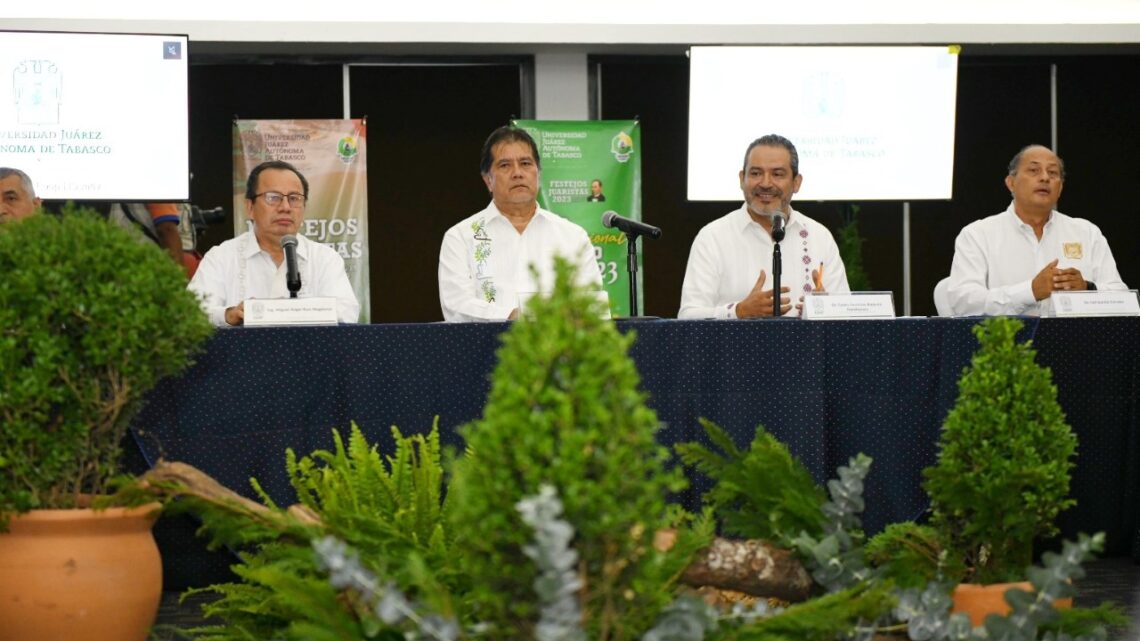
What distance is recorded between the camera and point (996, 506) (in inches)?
83.5

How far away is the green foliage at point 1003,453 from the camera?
208cm

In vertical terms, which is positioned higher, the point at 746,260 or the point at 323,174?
the point at 323,174

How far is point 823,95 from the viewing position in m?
6.70

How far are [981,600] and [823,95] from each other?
4853mm

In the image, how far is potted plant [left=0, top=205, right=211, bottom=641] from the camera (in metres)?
2.29

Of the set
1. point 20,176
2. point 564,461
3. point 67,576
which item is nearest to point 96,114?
point 20,176

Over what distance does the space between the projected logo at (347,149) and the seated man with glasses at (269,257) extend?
243 cm

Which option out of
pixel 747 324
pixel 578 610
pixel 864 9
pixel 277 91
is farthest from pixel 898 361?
pixel 277 91

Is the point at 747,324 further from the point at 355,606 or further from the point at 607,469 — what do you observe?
the point at 607,469

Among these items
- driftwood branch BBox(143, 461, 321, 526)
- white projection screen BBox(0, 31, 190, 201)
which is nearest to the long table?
driftwood branch BBox(143, 461, 321, 526)

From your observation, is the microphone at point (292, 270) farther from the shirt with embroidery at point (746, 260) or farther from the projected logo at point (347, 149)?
the projected logo at point (347, 149)

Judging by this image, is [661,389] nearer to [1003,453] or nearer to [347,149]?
[1003,453]

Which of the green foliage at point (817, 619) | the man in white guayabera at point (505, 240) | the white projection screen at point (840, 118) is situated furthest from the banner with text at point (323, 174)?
the green foliage at point (817, 619)

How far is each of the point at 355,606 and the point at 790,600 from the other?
0.74 meters
